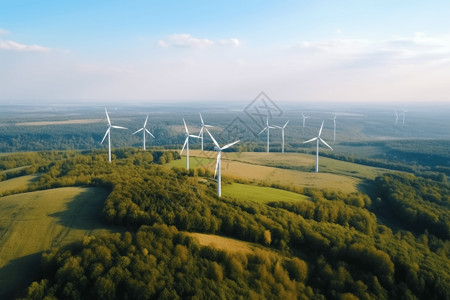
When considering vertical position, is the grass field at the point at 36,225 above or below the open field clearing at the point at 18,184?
above

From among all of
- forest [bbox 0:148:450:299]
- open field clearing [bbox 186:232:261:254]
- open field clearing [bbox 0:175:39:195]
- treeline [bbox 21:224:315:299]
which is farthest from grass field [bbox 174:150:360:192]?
treeline [bbox 21:224:315:299]

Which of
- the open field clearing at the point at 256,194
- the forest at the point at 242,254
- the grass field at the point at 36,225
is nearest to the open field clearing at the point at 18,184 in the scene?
the forest at the point at 242,254

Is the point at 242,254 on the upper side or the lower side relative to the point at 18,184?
upper

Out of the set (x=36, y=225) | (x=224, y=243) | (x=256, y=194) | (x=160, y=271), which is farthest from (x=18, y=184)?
(x=160, y=271)

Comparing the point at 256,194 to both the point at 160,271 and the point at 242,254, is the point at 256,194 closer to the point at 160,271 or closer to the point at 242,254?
the point at 242,254

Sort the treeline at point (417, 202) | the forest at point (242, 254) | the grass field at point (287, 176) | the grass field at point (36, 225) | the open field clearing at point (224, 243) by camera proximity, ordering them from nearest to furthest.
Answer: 1. the forest at point (242, 254)
2. the grass field at point (36, 225)
3. the open field clearing at point (224, 243)
4. the treeline at point (417, 202)
5. the grass field at point (287, 176)

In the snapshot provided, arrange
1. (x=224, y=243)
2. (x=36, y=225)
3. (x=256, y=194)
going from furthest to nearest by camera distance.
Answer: (x=256, y=194) → (x=36, y=225) → (x=224, y=243)

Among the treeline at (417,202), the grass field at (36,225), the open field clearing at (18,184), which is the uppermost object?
the grass field at (36,225)

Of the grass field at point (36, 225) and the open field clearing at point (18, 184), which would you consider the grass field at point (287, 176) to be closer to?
the grass field at point (36, 225)
